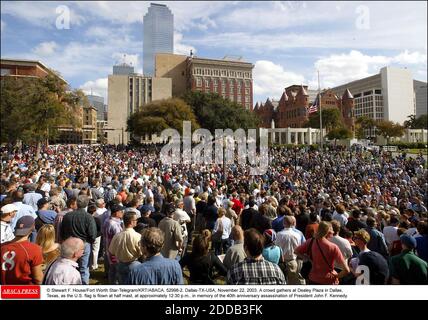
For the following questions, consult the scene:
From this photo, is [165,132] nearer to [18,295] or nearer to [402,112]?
[18,295]

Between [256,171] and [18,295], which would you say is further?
[256,171]

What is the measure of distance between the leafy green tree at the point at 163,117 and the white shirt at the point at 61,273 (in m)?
44.0

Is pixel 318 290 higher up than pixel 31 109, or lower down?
lower down

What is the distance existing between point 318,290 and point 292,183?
48.2 feet

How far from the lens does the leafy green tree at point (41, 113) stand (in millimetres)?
30188

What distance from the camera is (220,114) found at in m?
54.2

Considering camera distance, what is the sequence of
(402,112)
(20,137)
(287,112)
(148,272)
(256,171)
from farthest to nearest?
(402,112) → (287,112) → (20,137) → (256,171) → (148,272)

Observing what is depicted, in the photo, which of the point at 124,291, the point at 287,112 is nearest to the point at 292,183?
the point at 124,291

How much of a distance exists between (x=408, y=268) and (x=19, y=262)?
4.76 m

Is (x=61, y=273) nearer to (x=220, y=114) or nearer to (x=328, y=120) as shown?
(x=220, y=114)

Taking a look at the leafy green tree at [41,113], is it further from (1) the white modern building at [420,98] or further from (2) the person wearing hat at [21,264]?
(1) the white modern building at [420,98]

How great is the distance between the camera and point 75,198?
6.07 m

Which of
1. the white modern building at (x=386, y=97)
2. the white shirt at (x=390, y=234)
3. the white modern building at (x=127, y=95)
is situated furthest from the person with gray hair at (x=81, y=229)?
the white modern building at (x=386, y=97)

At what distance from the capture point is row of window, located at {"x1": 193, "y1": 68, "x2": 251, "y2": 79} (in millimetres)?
54609
